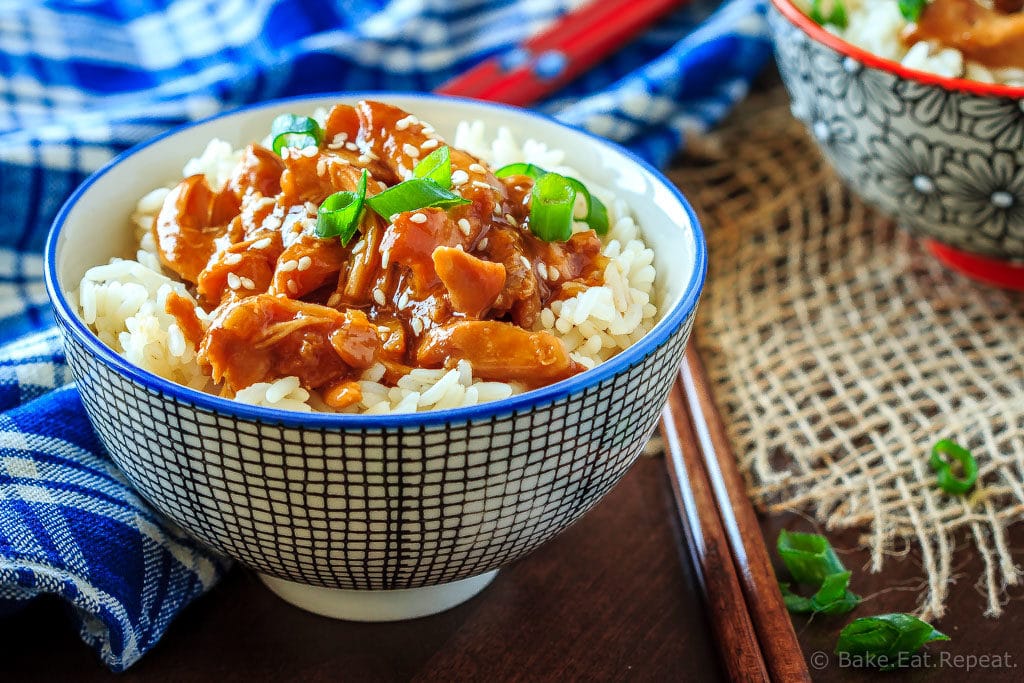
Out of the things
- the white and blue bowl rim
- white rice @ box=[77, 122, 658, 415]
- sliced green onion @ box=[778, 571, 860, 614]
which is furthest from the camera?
sliced green onion @ box=[778, 571, 860, 614]

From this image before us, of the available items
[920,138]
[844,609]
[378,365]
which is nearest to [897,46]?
[920,138]

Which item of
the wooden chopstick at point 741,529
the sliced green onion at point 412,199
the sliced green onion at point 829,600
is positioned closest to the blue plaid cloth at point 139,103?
the sliced green onion at point 412,199

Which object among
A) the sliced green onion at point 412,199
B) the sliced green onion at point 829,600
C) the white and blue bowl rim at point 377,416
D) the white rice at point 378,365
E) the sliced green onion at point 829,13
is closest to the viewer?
the white and blue bowl rim at point 377,416

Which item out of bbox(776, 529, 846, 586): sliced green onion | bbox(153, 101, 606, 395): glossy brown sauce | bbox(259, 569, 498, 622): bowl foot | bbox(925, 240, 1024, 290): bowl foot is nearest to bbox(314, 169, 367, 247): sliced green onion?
bbox(153, 101, 606, 395): glossy brown sauce

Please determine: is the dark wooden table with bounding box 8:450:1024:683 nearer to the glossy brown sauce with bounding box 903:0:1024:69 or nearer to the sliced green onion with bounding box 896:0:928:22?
the glossy brown sauce with bounding box 903:0:1024:69

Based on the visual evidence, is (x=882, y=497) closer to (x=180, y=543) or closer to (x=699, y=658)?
(x=699, y=658)

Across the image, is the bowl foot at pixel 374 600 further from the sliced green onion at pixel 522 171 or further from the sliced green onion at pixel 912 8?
the sliced green onion at pixel 912 8

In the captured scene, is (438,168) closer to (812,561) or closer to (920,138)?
(812,561)
